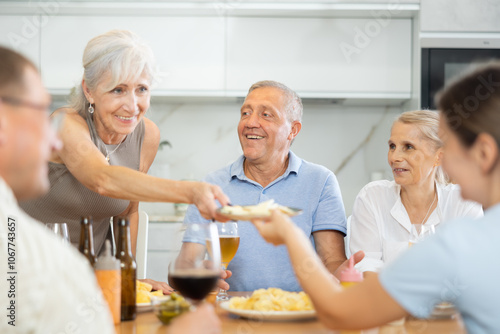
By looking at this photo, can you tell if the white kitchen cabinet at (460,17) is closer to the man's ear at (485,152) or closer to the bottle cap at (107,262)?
the man's ear at (485,152)

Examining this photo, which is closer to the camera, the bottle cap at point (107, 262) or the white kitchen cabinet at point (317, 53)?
the bottle cap at point (107, 262)

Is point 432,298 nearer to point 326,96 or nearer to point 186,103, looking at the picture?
point 326,96

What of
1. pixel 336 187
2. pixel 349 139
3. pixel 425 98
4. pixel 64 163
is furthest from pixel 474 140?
pixel 349 139

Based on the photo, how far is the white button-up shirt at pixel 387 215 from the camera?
2.07 m

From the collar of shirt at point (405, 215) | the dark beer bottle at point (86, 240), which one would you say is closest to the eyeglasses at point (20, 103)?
the dark beer bottle at point (86, 240)

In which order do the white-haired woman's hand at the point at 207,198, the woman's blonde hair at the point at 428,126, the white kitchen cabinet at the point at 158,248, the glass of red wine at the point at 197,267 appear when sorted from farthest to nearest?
the white kitchen cabinet at the point at 158,248 < the woman's blonde hair at the point at 428,126 < the white-haired woman's hand at the point at 207,198 < the glass of red wine at the point at 197,267

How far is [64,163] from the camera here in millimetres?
1806

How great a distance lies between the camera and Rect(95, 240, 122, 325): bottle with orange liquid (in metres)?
1.21

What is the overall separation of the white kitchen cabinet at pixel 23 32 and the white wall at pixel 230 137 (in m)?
0.89

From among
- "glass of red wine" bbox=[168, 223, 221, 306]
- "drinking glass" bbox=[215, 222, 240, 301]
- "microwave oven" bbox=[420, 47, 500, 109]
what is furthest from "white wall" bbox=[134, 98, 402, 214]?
"glass of red wine" bbox=[168, 223, 221, 306]

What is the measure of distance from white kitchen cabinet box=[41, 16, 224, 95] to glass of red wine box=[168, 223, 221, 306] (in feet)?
8.46

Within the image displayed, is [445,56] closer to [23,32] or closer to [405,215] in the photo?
[405,215]

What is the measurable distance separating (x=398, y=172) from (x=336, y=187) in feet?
0.91

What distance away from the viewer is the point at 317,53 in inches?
141
